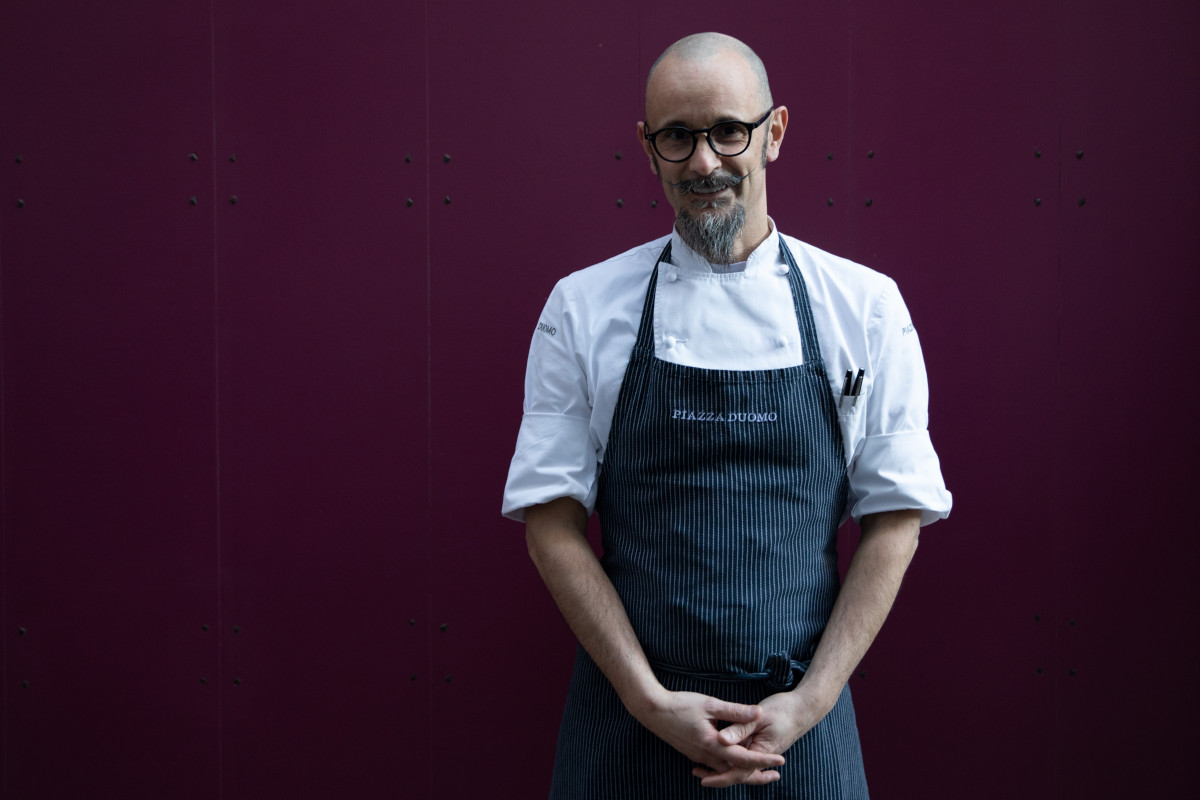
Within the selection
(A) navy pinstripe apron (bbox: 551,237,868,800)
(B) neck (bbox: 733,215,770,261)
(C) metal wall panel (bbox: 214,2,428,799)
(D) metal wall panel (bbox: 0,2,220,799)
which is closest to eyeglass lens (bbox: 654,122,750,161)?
(B) neck (bbox: 733,215,770,261)

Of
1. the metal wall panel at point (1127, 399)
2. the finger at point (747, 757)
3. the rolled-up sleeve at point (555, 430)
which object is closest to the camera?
the finger at point (747, 757)

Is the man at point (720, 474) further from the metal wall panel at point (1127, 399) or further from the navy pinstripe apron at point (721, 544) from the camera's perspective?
Result: the metal wall panel at point (1127, 399)

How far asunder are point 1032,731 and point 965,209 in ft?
3.00

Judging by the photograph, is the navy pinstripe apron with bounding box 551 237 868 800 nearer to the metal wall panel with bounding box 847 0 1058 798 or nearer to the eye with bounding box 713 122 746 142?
the eye with bounding box 713 122 746 142

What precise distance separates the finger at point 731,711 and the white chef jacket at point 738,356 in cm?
29

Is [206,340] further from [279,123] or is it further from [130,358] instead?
[279,123]

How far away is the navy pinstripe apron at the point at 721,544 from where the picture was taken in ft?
3.51

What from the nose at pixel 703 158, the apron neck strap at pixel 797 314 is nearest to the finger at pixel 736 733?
the apron neck strap at pixel 797 314

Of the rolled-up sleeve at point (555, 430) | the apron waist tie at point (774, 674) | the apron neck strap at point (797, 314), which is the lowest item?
the apron waist tie at point (774, 674)

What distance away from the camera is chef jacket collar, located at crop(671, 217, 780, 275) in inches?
45.8

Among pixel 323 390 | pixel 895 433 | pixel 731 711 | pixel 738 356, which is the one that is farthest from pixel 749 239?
pixel 323 390

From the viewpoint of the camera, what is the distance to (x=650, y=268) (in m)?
1.21

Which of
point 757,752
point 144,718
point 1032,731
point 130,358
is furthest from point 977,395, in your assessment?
point 144,718

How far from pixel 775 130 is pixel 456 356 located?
68 centimetres
